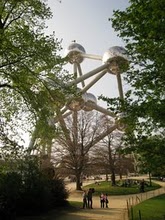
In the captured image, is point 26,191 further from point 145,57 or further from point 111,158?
point 111,158

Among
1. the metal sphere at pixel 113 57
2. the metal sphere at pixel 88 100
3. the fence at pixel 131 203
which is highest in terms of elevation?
the metal sphere at pixel 113 57

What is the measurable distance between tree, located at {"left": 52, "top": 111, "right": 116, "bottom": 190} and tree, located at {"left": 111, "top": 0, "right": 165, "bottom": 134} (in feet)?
74.9

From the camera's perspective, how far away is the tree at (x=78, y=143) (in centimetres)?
3725

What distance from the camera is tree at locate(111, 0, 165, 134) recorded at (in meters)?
12.1

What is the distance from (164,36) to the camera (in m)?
11.9

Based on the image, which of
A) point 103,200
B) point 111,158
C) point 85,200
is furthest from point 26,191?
point 111,158

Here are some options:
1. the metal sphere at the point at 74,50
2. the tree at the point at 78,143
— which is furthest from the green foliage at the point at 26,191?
the metal sphere at the point at 74,50

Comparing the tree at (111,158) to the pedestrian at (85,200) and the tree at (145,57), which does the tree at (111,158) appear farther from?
the tree at (145,57)

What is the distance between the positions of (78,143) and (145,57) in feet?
87.6

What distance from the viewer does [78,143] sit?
39000 mm

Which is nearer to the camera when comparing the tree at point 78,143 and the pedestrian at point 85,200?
the pedestrian at point 85,200

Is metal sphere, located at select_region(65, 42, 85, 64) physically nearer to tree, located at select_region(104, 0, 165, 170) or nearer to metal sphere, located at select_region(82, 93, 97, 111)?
metal sphere, located at select_region(82, 93, 97, 111)

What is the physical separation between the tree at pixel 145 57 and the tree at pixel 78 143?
22.8 m

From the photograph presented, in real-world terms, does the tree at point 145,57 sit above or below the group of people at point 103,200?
above
